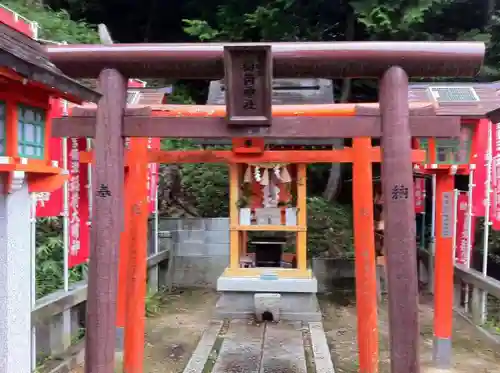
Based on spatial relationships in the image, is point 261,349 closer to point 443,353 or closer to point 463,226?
point 443,353

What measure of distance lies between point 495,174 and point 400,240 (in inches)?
198

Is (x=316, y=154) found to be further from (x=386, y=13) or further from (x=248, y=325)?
(x=386, y=13)

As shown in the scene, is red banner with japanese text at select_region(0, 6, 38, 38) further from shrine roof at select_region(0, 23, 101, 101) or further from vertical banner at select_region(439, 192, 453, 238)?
vertical banner at select_region(439, 192, 453, 238)

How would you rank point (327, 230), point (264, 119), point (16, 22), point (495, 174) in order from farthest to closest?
point (327, 230), point (495, 174), point (16, 22), point (264, 119)

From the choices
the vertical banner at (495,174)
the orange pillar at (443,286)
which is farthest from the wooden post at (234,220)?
the vertical banner at (495,174)

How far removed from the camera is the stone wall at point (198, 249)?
43.9 ft

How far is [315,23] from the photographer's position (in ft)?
49.5

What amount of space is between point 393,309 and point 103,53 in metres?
3.16

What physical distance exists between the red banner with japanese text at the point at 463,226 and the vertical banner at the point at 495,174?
1.45 meters

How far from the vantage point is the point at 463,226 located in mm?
9961

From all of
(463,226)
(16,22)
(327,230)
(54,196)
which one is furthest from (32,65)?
(327,230)

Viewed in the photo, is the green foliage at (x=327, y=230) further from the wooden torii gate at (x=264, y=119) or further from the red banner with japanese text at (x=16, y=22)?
the red banner with japanese text at (x=16, y=22)

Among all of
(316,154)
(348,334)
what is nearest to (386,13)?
(316,154)

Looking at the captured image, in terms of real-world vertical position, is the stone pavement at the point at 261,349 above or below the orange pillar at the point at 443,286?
below
